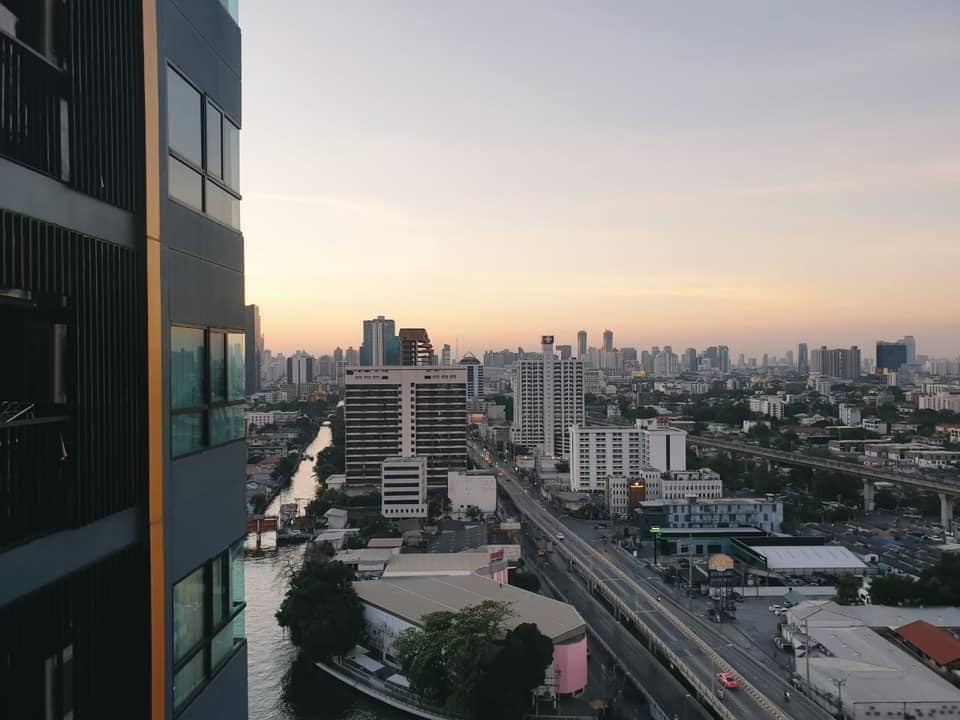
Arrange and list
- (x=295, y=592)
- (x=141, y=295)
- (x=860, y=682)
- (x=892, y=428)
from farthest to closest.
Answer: (x=892, y=428)
(x=295, y=592)
(x=860, y=682)
(x=141, y=295)

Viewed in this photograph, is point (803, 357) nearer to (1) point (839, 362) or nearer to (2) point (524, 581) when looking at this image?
(1) point (839, 362)

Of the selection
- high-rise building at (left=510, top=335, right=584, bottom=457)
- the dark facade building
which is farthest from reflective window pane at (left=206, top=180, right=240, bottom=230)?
high-rise building at (left=510, top=335, right=584, bottom=457)

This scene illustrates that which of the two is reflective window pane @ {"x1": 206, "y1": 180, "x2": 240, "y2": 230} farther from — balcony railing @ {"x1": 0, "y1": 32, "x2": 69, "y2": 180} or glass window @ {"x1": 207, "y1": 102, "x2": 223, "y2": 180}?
balcony railing @ {"x1": 0, "y1": 32, "x2": 69, "y2": 180}

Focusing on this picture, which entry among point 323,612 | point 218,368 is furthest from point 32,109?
point 323,612

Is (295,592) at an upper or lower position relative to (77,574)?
lower

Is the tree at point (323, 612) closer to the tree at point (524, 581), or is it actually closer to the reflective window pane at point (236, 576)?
the tree at point (524, 581)

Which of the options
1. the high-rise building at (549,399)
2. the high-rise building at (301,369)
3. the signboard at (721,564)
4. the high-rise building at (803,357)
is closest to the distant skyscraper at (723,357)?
the high-rise building at (803,357)

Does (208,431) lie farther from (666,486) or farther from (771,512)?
(666,486)

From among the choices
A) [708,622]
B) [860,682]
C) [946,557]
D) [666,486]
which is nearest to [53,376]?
[860,682]

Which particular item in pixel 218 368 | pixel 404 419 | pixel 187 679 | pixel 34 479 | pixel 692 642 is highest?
pixel 218 368
